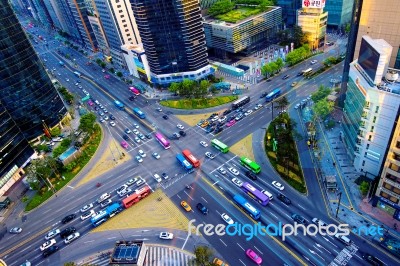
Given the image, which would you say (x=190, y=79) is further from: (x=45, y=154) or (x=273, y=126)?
(x=45, y=154)

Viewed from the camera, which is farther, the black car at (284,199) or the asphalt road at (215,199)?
the black car at (284,199)

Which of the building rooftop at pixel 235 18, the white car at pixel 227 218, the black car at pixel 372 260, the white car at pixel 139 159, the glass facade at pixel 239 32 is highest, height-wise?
the building rooftop at pixel 235 18

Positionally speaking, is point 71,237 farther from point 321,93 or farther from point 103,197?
point 321,93

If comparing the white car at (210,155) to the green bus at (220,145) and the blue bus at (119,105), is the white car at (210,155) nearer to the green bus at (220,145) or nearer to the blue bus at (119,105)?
the green bus at (220,145)

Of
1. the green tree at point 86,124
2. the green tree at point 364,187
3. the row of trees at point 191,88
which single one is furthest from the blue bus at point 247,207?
the green tree at point 86,124

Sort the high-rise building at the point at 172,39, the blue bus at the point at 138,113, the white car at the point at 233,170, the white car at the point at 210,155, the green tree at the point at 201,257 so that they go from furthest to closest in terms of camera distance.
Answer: the blue bus at the point at 138,113
the high-rise building at the point at 172,39
the white car at the point at 210,155
the white car at the point at 233,170
the green tree at the point at 201,257

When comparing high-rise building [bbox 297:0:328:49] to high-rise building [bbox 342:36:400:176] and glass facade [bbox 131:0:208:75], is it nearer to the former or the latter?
glass facade [bbox 131:0:208:75]
